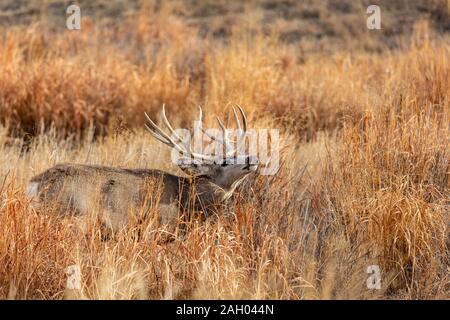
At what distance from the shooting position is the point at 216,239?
5984 mm

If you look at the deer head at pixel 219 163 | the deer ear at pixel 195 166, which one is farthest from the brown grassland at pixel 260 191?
the deer ear at pixel 195 166

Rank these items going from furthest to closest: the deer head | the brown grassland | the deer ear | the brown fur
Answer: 1. the deer ear
2. the deer head
3. the brown fur
4. the brown grassland

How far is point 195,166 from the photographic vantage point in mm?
7176

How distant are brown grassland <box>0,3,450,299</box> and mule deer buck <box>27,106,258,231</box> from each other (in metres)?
0.20

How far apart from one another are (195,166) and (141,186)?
627 mm

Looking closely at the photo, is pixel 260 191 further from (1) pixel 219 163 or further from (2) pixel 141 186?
(2) pixel 141 186

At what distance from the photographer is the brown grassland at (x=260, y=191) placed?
5.40 meters

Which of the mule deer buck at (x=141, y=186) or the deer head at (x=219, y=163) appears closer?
the mule deer buck at (x=141, y=186)

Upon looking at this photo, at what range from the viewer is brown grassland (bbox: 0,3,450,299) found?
5.40 metres

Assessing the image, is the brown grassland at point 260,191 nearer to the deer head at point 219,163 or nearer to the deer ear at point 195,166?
the deer head at point 219,163

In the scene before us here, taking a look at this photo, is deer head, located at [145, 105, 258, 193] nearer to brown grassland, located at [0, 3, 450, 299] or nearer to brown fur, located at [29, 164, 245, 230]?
brown fur, located at [29, 164, 245, 230]

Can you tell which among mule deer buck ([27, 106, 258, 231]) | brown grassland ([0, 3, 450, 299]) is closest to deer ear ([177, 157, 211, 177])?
mule deer buck ([27, 106, 258, 231])
